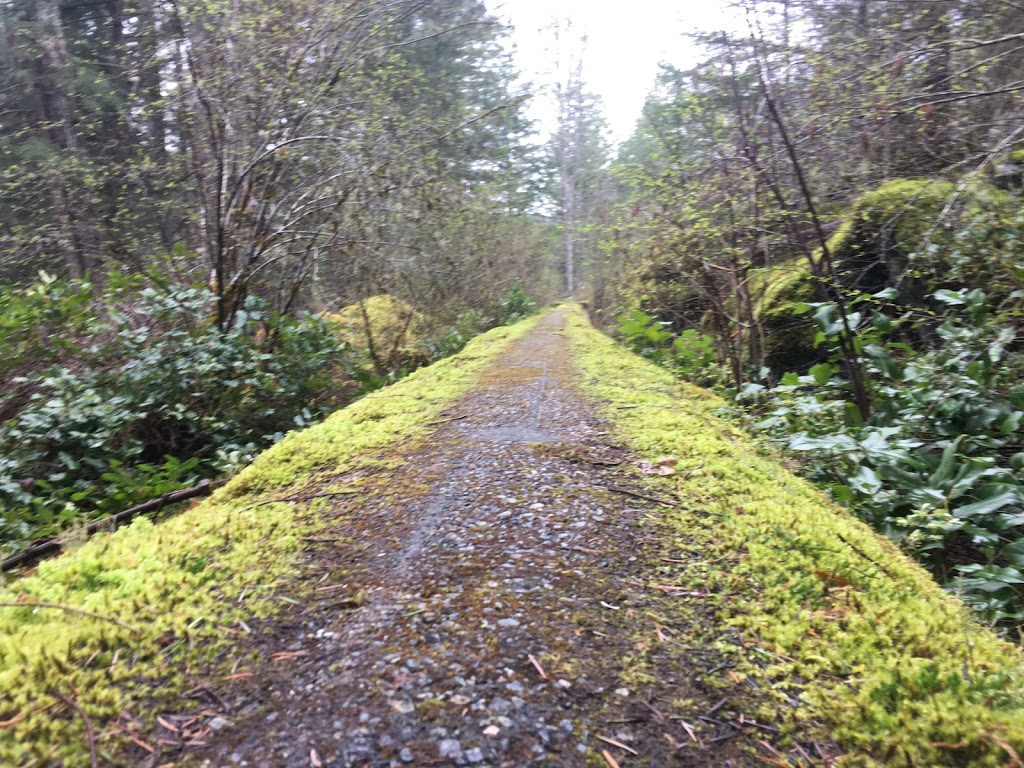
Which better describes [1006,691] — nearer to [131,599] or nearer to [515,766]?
[515,766]

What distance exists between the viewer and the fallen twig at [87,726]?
4.26 ft

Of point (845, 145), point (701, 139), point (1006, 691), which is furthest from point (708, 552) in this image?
point (701, 139)

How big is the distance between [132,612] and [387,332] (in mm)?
9642

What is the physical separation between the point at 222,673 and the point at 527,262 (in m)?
21.9

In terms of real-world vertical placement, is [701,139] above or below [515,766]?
above

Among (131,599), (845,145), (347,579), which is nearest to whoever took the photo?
(131,599)

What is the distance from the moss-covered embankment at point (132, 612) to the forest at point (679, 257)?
2.06 m

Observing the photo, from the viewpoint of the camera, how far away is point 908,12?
250 inches

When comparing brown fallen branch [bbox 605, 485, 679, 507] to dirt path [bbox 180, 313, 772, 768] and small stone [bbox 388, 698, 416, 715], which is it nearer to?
dirt path [bbox 180, 313, 772, 768]

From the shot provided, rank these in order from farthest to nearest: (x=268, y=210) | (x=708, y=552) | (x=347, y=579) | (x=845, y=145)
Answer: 1. (x=268, y=210)
2. (x=845, y=145)
3. (x=708, y=552)
4. (x=347, y=579)

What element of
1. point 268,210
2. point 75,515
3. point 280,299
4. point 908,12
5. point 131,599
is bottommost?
point 75,515

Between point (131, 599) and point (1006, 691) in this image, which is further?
point (131, 599)

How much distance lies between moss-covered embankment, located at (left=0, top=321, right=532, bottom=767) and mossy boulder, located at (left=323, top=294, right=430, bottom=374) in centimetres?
678

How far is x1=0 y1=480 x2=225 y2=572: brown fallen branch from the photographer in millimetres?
3428
